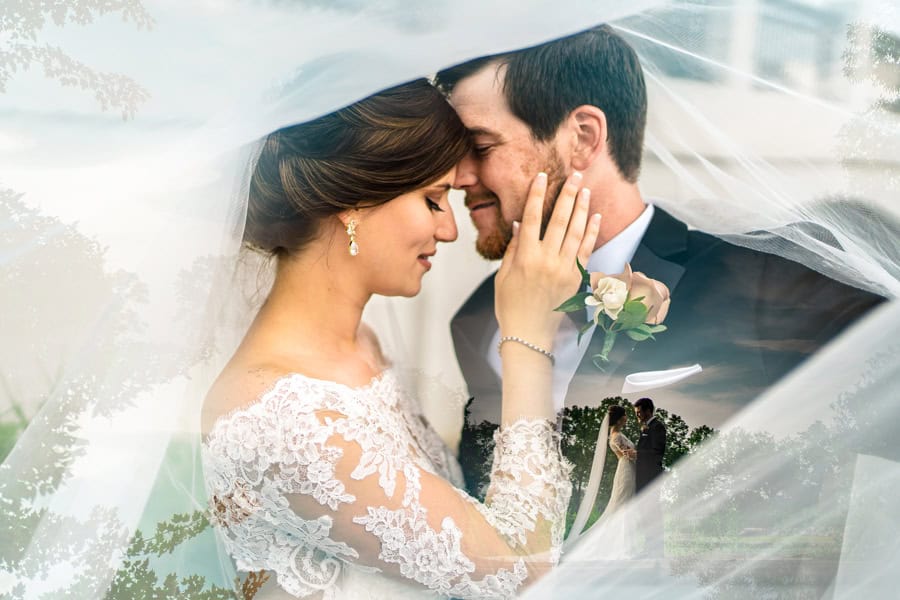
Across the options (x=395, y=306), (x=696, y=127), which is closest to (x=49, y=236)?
(x=395, y=306)

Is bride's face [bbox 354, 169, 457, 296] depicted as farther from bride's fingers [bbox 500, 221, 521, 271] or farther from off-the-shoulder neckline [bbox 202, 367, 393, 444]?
off-the-shoulder neckline [bbox 202, 367, 393, 444]

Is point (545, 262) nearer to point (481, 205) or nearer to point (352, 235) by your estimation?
point (481, 205)

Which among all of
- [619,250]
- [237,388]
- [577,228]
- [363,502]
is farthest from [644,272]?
[237,388]

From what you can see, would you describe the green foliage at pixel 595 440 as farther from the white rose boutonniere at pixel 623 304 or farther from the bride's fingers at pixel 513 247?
the bride's fingers at pixel 513 247

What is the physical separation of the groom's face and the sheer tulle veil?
8 cm

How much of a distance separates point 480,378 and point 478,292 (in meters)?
0.19

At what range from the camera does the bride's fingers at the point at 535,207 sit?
1.69 m

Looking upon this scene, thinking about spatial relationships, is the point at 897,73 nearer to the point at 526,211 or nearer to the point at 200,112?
the point at 526,211

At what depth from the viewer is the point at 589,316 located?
1.67m

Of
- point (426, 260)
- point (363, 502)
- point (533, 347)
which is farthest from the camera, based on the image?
point (426, 260)

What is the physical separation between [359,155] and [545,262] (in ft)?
1.41

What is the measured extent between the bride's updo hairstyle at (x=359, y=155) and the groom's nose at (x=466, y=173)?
42 millimetres

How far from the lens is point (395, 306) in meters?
1.85

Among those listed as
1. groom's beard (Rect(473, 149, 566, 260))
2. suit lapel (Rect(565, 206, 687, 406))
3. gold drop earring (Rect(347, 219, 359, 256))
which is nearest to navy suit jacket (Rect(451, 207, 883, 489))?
suit lapel (Rect(565, 206, 687, 406))
